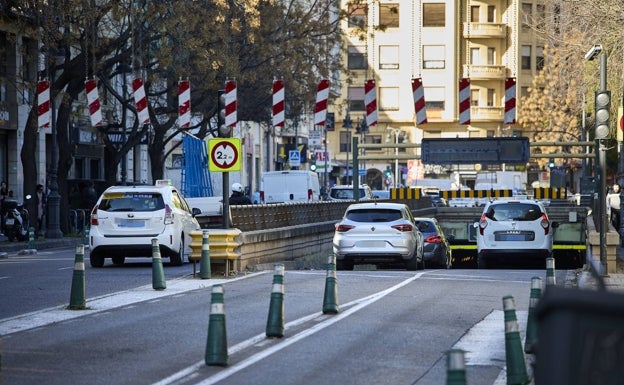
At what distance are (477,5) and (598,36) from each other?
79920mm

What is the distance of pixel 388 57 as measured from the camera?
107875 millimetres

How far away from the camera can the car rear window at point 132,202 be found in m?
28.3

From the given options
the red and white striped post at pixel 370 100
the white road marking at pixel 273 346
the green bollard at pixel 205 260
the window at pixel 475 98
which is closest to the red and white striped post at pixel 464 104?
the red and white striped post at pixel 370 100

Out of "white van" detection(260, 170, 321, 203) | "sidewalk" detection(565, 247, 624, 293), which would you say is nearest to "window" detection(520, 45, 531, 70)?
"white van" detection(260, 170, 321, 203)

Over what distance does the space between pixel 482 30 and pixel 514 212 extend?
7324cm

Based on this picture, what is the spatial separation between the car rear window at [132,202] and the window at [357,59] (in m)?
79.9

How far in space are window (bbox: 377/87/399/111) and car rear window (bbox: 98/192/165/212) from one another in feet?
267

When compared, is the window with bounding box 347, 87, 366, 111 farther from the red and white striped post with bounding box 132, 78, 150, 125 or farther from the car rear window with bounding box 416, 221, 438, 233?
the car rear window with bounding box 416, 221, 438, 233

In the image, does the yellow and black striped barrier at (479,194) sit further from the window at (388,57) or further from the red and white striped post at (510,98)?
the window at (388,57)

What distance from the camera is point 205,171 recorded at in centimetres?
4994

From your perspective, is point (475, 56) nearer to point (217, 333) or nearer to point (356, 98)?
point (356, 98)

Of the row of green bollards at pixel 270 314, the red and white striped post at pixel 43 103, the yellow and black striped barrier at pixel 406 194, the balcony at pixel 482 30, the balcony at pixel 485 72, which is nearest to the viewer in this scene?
the row of green bollards at pixel 270 314

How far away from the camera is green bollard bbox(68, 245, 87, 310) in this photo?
17422mm

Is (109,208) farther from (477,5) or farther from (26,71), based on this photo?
(477,5)
